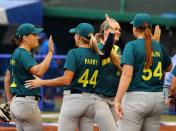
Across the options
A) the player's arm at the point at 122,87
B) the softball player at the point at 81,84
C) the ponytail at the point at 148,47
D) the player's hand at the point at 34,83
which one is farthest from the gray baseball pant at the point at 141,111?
the player's hand at the point at 34,83

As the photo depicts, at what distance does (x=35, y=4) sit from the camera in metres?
21.5

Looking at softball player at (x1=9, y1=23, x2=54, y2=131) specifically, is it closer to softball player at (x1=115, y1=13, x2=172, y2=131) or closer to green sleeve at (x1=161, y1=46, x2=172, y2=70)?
softball player at (x1=115, y1=13, x2=172, y2=131)

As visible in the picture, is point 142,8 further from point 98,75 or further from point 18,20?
point 98,75

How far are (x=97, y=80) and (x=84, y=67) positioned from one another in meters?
0.34

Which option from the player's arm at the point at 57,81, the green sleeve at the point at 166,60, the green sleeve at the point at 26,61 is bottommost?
the player's arm at the point at 57,81

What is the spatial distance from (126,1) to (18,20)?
4738 millimetres

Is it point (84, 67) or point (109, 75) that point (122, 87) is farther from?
point (109, 75)

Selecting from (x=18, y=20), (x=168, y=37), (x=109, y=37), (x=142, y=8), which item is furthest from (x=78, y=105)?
(x=142, y=8)

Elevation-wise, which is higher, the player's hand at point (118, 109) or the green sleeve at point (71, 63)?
the green sleeve at point (71, 63)

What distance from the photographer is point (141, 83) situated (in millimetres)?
8203

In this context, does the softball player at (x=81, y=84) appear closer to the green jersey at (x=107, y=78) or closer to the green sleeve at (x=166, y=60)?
the green jersey at (x=107, y=78)

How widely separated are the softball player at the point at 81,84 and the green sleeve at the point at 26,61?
22cm

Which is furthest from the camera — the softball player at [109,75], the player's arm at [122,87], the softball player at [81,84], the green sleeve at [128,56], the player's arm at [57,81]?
the softball player at [109,75]

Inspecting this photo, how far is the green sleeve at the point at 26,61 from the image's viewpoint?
902 centimetres
